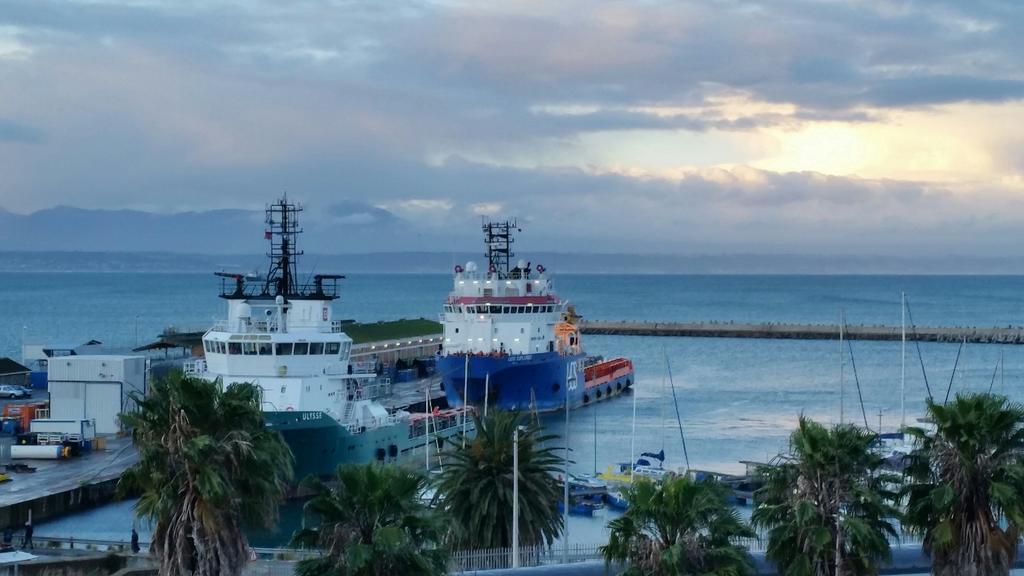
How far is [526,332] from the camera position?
74.0 metres

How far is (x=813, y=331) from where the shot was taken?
144500 mm

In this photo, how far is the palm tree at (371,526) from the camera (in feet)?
62.5

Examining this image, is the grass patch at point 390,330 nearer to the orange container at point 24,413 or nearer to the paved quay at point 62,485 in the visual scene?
the orange container at point 24,413

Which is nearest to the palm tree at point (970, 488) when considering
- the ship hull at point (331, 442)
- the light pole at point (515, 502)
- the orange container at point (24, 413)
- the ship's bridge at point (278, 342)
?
the light pole at point (515, 502)

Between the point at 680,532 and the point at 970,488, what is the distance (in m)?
4.54

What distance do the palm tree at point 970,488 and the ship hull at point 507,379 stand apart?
4936 centimetres

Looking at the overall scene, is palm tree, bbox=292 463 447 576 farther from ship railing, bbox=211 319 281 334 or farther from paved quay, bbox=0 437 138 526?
ship railing, bbox=211 319 281 334

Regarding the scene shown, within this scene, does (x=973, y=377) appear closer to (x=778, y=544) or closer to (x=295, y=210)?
(x=295, y=210)

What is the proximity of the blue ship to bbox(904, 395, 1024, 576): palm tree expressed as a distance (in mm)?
50524

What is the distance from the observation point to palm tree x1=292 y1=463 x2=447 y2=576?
19.1 metres

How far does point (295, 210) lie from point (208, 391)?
30.5m

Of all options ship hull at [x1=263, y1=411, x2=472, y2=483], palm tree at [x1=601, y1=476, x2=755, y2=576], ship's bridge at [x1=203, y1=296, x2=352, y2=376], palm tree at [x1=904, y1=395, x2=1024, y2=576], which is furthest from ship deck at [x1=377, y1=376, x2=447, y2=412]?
palm tree at [x1=601, y1=476, x2=755, y2=576]

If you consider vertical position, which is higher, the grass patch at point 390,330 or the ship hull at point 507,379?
the grass patch at point 390,330

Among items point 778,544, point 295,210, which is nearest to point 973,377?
point 295,210
